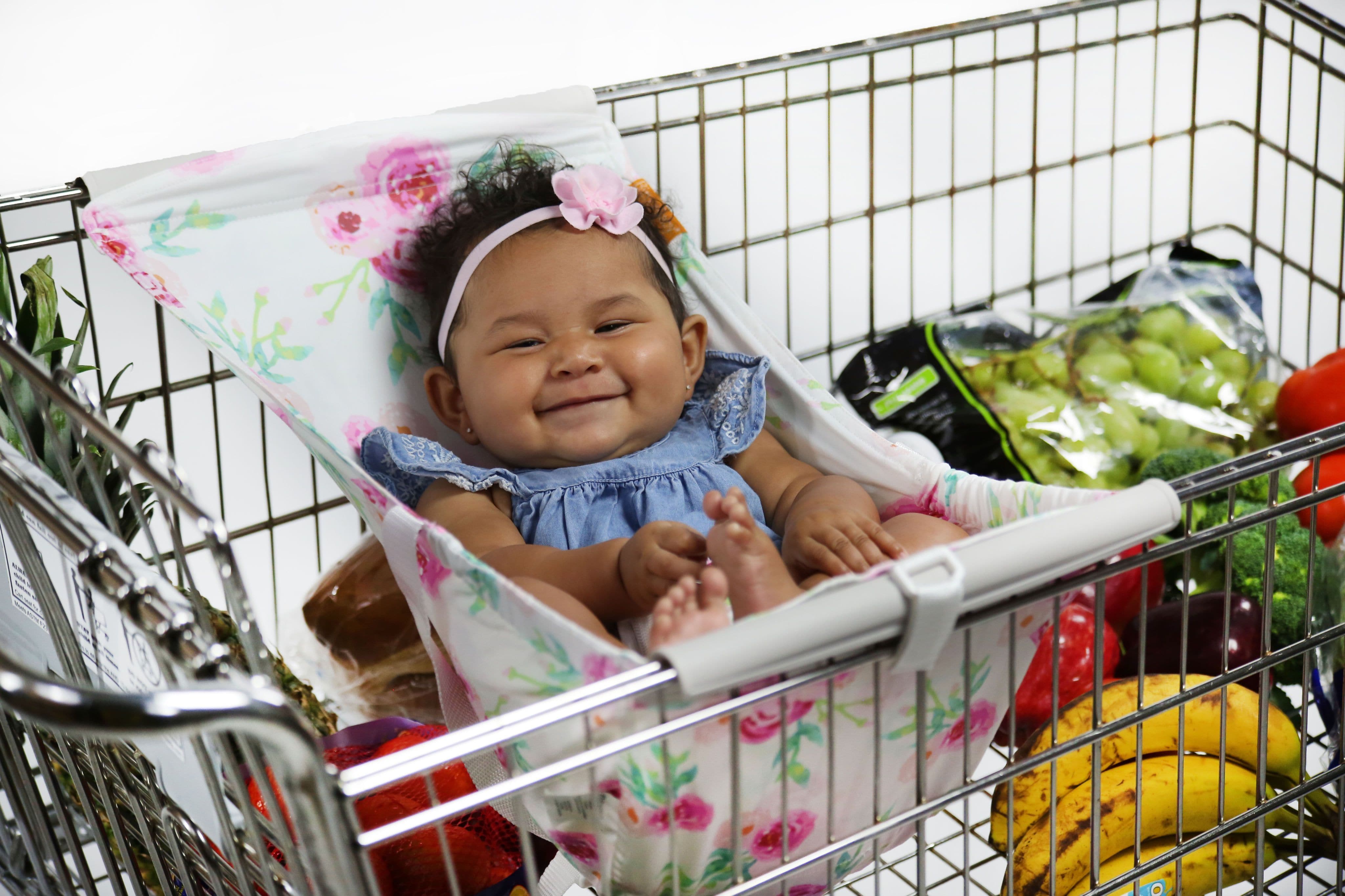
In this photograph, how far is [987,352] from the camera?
5.54 feet

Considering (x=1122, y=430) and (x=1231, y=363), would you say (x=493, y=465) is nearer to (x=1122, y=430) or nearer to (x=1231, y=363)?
(x=1122, y=430)

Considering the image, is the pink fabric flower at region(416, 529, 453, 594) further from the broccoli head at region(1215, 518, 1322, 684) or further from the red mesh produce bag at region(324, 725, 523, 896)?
the broccoli head at region(1215, 518, 1322, 684)

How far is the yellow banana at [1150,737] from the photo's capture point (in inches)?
40.6

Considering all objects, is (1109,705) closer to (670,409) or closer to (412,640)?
(670,409)

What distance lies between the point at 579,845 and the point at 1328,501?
3.24 feet

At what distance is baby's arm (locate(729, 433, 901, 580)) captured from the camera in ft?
3.24

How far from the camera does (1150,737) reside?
106 centimetres

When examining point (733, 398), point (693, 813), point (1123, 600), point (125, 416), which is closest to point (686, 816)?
point (693, 813)

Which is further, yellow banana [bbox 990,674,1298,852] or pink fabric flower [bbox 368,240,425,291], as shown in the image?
pink fabric flower [bbox 368,240,425,291]

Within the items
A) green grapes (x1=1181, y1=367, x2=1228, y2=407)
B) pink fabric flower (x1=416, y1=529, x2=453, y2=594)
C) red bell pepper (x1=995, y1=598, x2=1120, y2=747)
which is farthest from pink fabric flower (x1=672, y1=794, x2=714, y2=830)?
green grapes (x1=1181, y1=367, x2=1228, y2=407)

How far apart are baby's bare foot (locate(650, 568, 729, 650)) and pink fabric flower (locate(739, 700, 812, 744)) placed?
0.05 m

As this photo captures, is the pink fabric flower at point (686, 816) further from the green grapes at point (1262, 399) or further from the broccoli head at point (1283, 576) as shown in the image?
the green grapes at point (1262, 399)

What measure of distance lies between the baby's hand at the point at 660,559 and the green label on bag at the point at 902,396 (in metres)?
0.74

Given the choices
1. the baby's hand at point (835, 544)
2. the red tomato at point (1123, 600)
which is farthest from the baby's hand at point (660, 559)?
the red tomato at point (1123, 600)
